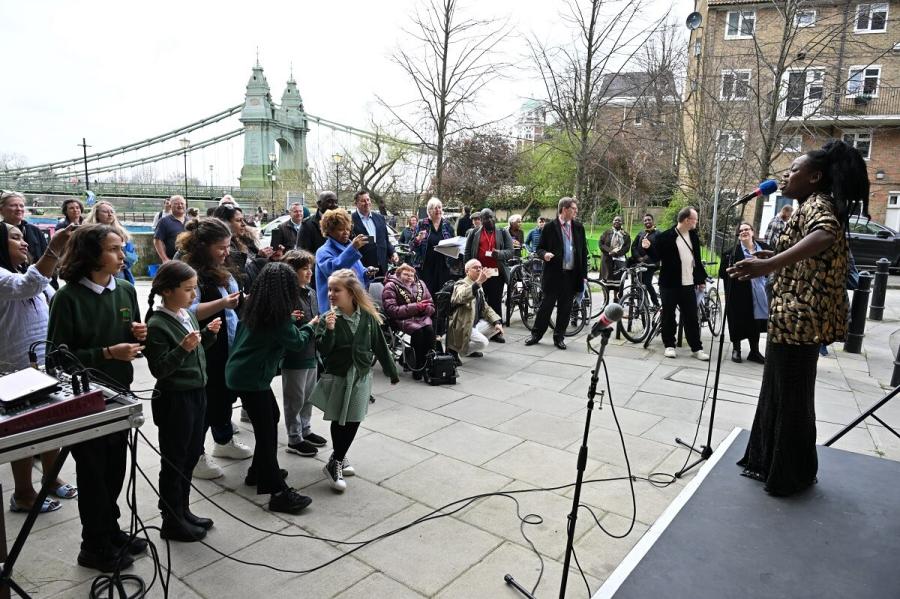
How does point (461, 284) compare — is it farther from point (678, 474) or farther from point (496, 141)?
point (496, 141)

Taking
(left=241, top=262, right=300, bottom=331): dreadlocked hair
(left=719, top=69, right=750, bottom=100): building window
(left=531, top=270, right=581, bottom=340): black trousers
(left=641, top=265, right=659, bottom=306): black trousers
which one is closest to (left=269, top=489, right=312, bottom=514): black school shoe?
(left=241, top=262, right=300, bottom=331): dreadlocked hair

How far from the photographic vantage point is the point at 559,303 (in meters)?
7.88

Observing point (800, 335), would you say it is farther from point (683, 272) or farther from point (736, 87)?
point (736, 87)

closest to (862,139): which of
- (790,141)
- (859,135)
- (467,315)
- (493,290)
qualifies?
(859,135)

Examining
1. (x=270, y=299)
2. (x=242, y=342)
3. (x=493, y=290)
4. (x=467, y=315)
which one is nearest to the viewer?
(x=270, y=299)

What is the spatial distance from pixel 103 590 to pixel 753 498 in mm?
3253

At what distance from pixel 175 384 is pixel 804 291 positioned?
3.25m

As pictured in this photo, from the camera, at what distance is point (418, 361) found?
20.7ft

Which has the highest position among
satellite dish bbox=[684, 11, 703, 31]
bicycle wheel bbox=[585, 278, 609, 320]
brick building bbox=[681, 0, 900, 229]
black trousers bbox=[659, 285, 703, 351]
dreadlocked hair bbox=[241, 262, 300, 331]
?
satellite dish bbox=[684, 11, 703, 31]

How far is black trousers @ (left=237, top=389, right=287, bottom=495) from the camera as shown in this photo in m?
3.40

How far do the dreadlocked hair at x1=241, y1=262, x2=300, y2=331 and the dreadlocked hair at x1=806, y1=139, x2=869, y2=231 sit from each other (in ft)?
9.65

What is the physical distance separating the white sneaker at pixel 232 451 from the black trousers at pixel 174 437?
102 centimetres

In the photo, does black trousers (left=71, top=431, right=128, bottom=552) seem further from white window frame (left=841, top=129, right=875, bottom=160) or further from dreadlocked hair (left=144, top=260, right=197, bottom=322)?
white window frame (left=841, top=129, right=875, bottom=160)

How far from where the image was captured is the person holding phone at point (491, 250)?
26.1 ft
